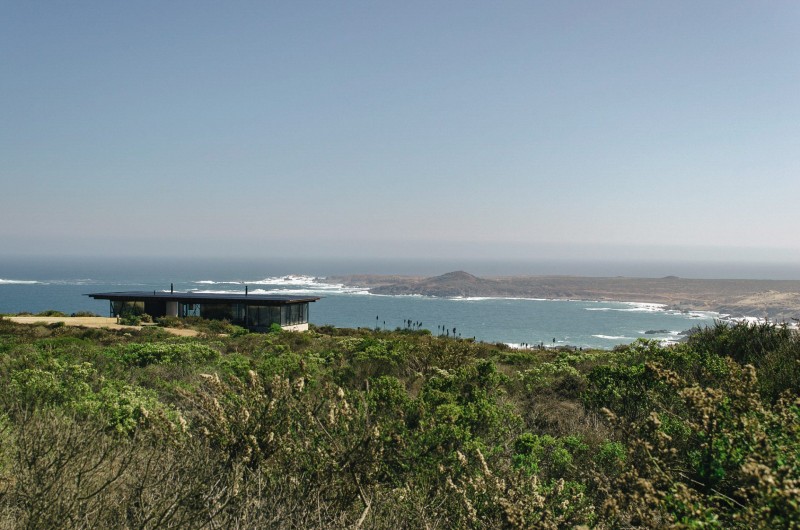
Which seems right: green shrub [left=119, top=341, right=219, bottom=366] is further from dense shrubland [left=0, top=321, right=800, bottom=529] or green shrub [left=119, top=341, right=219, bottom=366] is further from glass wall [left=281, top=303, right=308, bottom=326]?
glass wall [left=281, top=303, right=308, bottom=326]

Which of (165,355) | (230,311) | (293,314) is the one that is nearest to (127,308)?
(230,311)

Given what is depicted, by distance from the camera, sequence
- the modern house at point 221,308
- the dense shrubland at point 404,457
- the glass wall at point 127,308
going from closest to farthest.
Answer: the dense shrubland at point 404,457, the modern house at point 221,308, the glass wall at point 127,308

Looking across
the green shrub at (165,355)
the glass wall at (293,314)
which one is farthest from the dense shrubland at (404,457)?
the glass wall at (293,314)

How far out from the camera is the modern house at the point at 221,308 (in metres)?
43.1

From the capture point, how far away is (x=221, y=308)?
43.6 m

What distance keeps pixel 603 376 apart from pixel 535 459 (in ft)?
15.4

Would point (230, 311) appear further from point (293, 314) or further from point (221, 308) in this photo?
point (293, 314)

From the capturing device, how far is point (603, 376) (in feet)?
38.5

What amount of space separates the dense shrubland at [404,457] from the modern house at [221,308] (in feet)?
103

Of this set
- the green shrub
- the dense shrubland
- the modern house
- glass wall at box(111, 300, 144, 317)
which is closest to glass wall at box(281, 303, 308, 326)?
the modern house

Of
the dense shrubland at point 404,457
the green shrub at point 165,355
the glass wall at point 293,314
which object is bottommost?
the glass wall at point 293,314

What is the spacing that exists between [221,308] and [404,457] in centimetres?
3988

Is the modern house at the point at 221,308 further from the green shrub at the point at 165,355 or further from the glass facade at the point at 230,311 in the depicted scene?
the green shrub at the point at 165,355

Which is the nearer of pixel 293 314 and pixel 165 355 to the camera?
pixel 165 355
